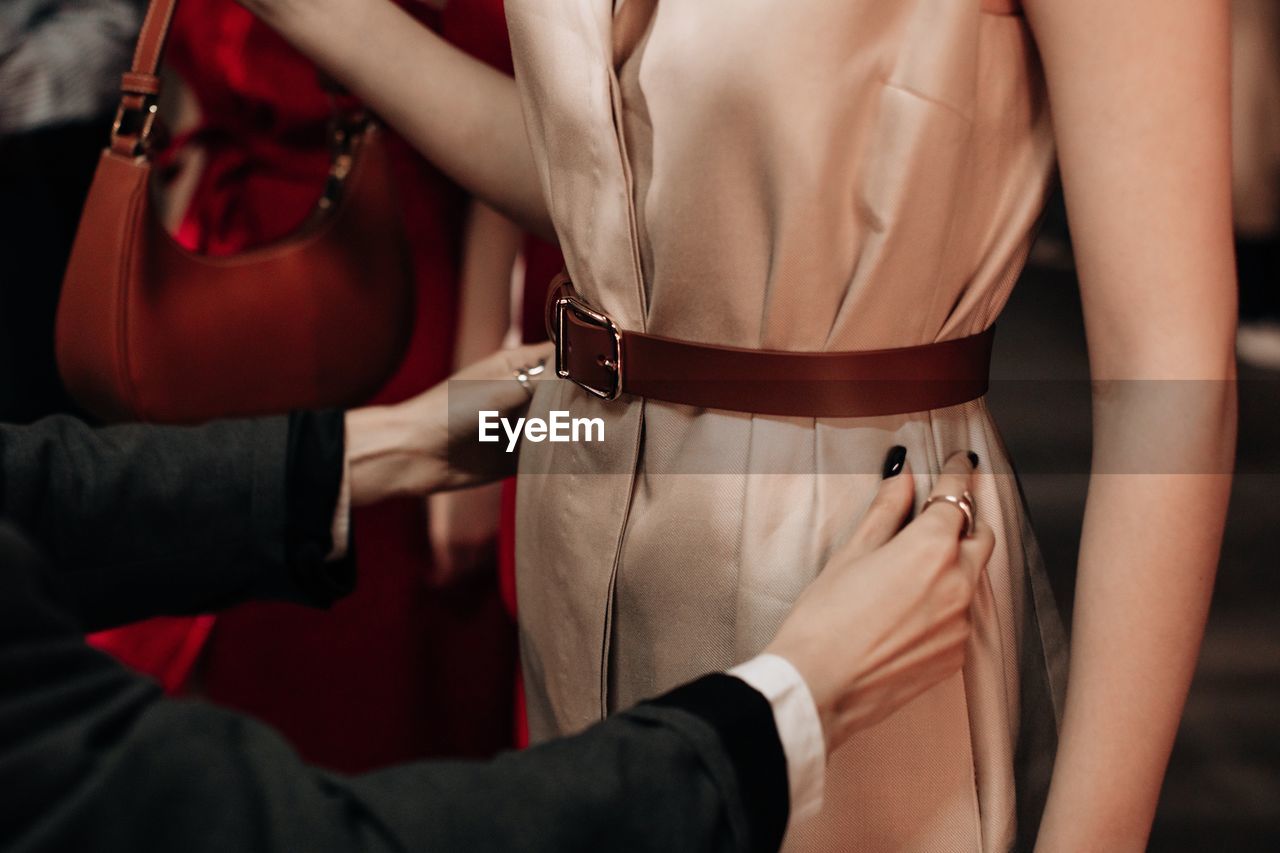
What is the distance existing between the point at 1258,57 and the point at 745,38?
8.97ft

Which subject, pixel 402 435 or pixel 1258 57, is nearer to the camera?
pixel 402 435

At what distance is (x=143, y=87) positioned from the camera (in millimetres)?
816

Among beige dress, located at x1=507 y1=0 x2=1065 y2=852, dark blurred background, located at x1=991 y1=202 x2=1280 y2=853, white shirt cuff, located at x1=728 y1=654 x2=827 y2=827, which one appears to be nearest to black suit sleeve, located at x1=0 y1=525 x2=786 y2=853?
white shirt cuff, located at x1=728 y1=654 x2=827 y2=827

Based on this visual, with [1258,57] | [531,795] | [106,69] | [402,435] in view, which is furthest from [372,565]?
[1258,57]

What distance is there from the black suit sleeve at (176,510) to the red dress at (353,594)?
0.19m

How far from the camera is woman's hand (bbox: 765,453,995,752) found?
1.84 ft

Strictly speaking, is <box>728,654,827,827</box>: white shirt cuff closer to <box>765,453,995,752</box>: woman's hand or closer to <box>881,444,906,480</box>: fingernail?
<box>765,453,995,752</box>: woman's hand

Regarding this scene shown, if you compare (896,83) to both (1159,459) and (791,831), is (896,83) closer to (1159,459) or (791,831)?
(1159,459)

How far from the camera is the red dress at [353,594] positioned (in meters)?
0.94

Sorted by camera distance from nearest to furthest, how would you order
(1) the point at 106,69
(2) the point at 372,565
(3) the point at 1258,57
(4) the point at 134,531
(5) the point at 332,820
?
1. (5) the point at 332,820
2. (4) the point at 134,531
3. (1) the point at 106,69
4. (2) the point at 372,565
5. (3) the point at 1258,57

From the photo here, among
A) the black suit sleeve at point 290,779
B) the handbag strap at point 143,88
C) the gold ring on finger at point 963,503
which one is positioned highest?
the handbag strap at point 143,88

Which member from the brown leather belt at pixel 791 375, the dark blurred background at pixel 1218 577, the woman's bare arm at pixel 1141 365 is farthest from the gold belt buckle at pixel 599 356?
the dark blurred background at pixel 1218 577

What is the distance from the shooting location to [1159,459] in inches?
22.6

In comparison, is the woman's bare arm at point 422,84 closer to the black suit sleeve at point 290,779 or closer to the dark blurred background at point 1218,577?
the black suit sleeve at point 290,779
